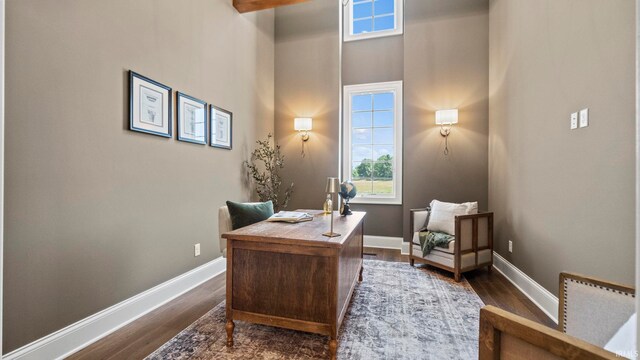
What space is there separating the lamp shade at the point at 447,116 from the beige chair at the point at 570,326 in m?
2.94

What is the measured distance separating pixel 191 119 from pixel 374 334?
2528mm

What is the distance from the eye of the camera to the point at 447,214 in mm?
3242

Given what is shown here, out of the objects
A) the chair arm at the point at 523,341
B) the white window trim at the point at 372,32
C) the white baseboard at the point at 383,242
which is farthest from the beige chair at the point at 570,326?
the white window trim at the point at 372,32

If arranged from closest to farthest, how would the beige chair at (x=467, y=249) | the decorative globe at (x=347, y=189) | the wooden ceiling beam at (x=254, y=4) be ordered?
1. the decorative globe at (x=347, y=189)
2. the beige chair at (x=467, y=249)
3. the wooden ceiling beam at (x=254, y=4)

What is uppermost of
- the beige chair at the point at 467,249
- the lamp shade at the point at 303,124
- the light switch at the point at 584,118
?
the lamp shade at the point at 303,124

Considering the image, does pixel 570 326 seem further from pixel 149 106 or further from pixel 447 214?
pixel 149 106

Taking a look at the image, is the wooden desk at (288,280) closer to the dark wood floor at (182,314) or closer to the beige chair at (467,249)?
the dark wood floor at (182,314)

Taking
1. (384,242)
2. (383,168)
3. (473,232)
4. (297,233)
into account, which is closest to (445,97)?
(383,168)

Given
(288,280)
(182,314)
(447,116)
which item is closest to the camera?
(288,280)

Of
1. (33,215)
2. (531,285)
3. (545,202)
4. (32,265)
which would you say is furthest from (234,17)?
(531,285)

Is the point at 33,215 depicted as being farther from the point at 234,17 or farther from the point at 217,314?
the point at 234,17

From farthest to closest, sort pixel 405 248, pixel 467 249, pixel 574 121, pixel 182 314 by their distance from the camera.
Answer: pixel 405 248 → pixel 467 249 → pixel 182 314 → pixel 574 121

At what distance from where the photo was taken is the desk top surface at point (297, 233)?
5.35 feet

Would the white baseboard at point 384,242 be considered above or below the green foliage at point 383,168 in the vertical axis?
below
